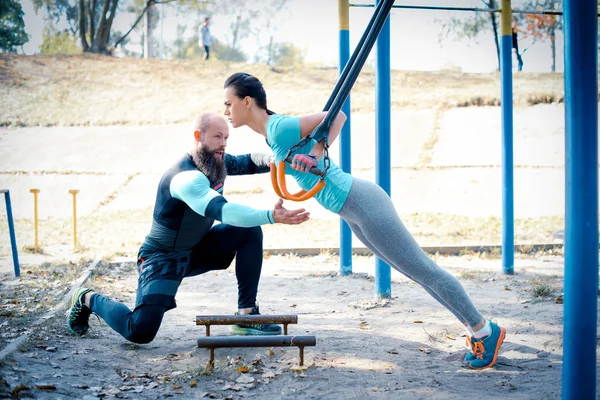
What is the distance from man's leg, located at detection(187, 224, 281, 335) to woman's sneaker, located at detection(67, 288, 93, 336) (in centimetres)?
73

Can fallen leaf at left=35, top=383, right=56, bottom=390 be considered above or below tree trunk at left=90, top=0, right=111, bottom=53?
below

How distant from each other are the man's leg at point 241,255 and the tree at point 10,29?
19.2m

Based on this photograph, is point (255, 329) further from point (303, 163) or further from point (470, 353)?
point (303, 163)

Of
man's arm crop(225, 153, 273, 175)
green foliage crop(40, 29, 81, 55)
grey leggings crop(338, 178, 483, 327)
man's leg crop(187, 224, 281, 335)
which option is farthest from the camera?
green foliage crop(40, 29, 81, 55)

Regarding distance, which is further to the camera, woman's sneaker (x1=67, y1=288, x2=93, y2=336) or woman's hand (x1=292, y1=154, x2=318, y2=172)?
woman's sneaker (x1=67, y1=288, x2=93, y2=336)

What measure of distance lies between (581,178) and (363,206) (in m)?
1.11

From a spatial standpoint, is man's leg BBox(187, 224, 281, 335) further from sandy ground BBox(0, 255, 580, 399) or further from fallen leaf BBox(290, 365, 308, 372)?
fallen leaf BBox(290, 365, 308, 372)

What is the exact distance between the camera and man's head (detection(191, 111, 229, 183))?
3.80 meters

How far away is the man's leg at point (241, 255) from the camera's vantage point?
4.01 metres

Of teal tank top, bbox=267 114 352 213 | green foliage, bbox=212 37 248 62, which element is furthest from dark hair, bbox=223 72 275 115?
green foliage, bbox=212 37 248 62

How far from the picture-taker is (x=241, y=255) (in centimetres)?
402

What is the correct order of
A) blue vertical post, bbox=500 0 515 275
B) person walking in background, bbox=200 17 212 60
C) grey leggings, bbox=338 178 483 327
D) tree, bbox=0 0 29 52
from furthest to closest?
tree, bbox=0 0 29 52 → person walking in background, bbox=200 17 212 60 → blue vertical post, bbox=500 0 515 275 → grey leggings, bbox=338 178 483 327

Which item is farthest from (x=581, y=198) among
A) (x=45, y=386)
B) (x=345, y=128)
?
(x=345, y=128)

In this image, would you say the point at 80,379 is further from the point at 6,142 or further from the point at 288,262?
the point at 6,142
